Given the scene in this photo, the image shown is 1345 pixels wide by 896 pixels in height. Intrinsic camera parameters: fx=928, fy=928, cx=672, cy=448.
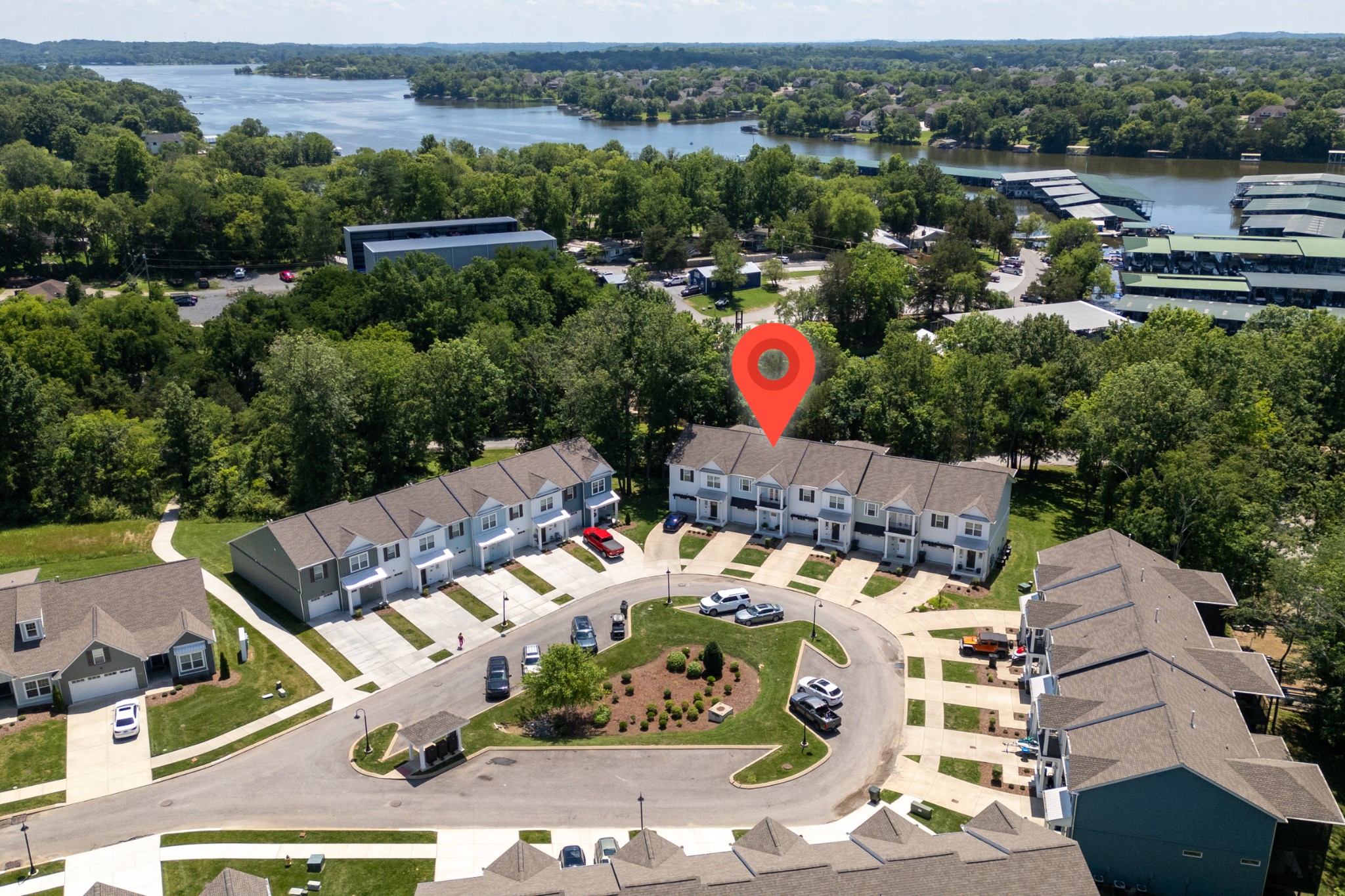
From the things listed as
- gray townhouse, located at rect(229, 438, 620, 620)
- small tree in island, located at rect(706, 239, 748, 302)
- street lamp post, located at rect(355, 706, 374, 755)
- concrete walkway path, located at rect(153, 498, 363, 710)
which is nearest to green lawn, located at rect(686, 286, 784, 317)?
small tree in island, located at rect(706, 239, 748, 302)

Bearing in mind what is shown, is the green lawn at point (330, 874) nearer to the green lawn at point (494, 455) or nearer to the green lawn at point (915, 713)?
the green lawn at point (915, 713)

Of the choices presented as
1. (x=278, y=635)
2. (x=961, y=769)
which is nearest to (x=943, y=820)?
(x=961, y=769)

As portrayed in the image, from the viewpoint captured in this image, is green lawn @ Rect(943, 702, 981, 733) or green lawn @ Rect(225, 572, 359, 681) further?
green lawn @ Rect(225, 572, 359, 681)

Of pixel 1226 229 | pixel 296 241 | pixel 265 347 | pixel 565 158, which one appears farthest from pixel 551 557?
pixel 1226 229

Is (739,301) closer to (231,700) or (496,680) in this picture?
(496,680)

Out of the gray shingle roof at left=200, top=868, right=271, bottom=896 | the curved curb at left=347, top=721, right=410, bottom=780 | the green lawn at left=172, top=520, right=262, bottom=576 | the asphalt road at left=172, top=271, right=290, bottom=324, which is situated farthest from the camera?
the asphalt road at left=172, top=271, right=290, bottom=324

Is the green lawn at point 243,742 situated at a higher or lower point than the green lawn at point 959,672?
lower

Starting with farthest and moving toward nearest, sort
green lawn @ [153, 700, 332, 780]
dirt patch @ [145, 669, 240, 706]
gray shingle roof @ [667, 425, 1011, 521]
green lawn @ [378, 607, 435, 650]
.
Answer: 1. gray shingle roof @ [667, 425, 1011, 521]
2. green lawn @ [378, 607, 435, 650]
3. dirt patch @ [145, 669, 240, 706]
4. green lawn @ [153, 700, 332, 780]

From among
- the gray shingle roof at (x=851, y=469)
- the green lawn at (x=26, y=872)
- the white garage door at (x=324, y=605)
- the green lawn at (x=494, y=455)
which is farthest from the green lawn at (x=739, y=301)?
the green lawn at (x=26, y=872)

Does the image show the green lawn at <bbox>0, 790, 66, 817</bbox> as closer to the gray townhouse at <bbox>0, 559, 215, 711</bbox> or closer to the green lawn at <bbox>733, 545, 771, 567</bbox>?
A: the gray townhouse at <bbox>0, 559, 215, 711</bbox>
